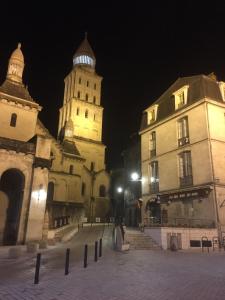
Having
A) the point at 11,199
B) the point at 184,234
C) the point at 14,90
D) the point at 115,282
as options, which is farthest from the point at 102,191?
the point at 115,282

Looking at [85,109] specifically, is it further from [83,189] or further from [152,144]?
[152,144]

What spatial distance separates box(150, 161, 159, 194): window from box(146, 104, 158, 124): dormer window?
551 cm

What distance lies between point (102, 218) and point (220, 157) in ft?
97.2

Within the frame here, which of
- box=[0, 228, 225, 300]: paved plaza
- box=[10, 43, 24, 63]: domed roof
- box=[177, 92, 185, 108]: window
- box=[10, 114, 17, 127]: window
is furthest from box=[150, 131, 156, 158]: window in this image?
box=[10, 43, 24, 63]: domed roof

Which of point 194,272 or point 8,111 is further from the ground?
point 8,111

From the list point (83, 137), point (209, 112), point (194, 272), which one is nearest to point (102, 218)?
point (83, 137)

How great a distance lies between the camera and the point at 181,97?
28469 mm

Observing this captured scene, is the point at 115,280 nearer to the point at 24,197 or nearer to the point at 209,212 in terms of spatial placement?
the point at 24,197

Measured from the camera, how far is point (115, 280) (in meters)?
8.73

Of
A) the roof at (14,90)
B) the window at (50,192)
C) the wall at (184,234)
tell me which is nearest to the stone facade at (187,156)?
the wall at (184,234)

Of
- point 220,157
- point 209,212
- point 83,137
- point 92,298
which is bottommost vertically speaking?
point 92,298

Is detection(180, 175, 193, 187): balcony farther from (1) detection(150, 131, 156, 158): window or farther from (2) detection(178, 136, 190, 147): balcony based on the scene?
(1) detection(150, 131, 156, 158): window

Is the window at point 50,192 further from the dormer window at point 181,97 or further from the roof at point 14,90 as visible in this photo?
the dormer window at point 181,97

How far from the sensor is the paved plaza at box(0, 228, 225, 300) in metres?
7.01
